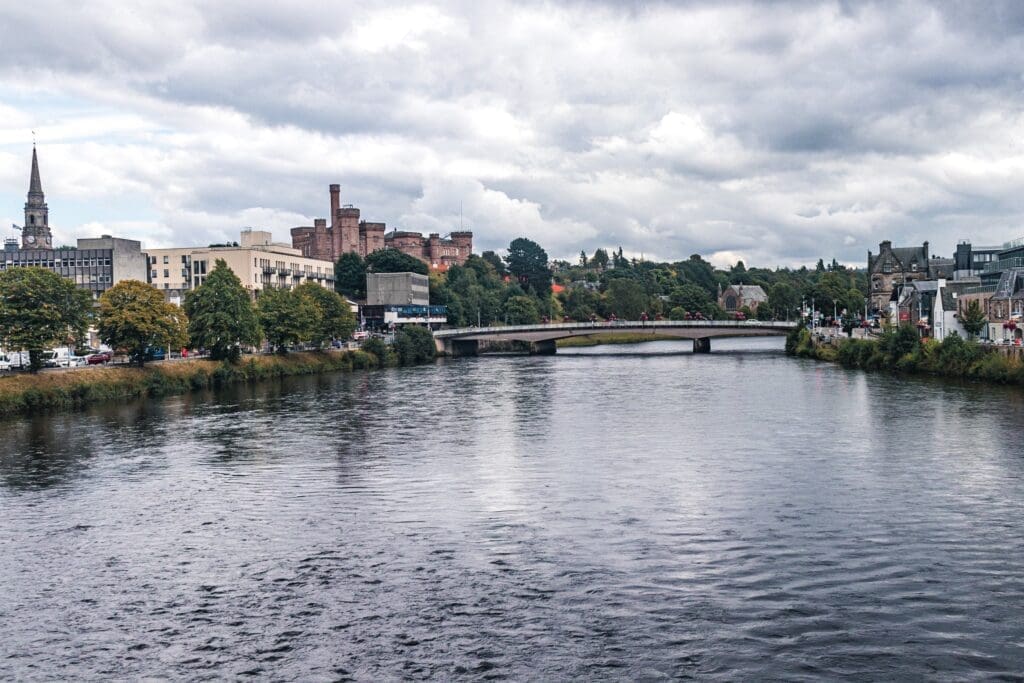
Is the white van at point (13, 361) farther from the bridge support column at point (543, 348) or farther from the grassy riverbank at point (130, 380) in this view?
the bridge support column at point (543, 348)

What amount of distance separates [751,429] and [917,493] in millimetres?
21408

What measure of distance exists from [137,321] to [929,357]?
8094 centimetres

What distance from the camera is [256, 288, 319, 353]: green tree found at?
5069 inches

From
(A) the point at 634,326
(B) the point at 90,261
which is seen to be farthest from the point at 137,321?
(A) the point at 634,326

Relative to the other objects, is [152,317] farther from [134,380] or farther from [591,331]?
[591,331]

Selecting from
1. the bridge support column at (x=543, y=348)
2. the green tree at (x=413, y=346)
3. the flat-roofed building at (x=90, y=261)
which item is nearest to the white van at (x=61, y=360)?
the green tree at (x=413, y=346)

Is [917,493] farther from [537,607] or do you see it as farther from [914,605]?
[537,607]

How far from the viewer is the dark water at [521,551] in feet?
82.3

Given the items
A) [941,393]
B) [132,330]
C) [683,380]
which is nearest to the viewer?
[941,393]

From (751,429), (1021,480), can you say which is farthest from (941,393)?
(1021,480)

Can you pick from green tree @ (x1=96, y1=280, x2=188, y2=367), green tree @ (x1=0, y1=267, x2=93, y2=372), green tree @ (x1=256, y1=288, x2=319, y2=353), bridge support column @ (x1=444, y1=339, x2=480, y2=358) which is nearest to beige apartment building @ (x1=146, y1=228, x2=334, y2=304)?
bridge support column @ (x1=444, y1=339, x2=480, y2=358)

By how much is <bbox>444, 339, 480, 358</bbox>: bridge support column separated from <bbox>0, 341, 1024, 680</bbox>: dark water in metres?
116

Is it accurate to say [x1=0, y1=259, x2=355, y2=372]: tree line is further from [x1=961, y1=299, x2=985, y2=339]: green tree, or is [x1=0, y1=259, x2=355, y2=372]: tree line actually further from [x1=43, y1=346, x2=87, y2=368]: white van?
[x1=961, y1=299, x2=985, y2=339]: green tree

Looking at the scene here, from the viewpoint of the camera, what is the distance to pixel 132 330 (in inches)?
3841
